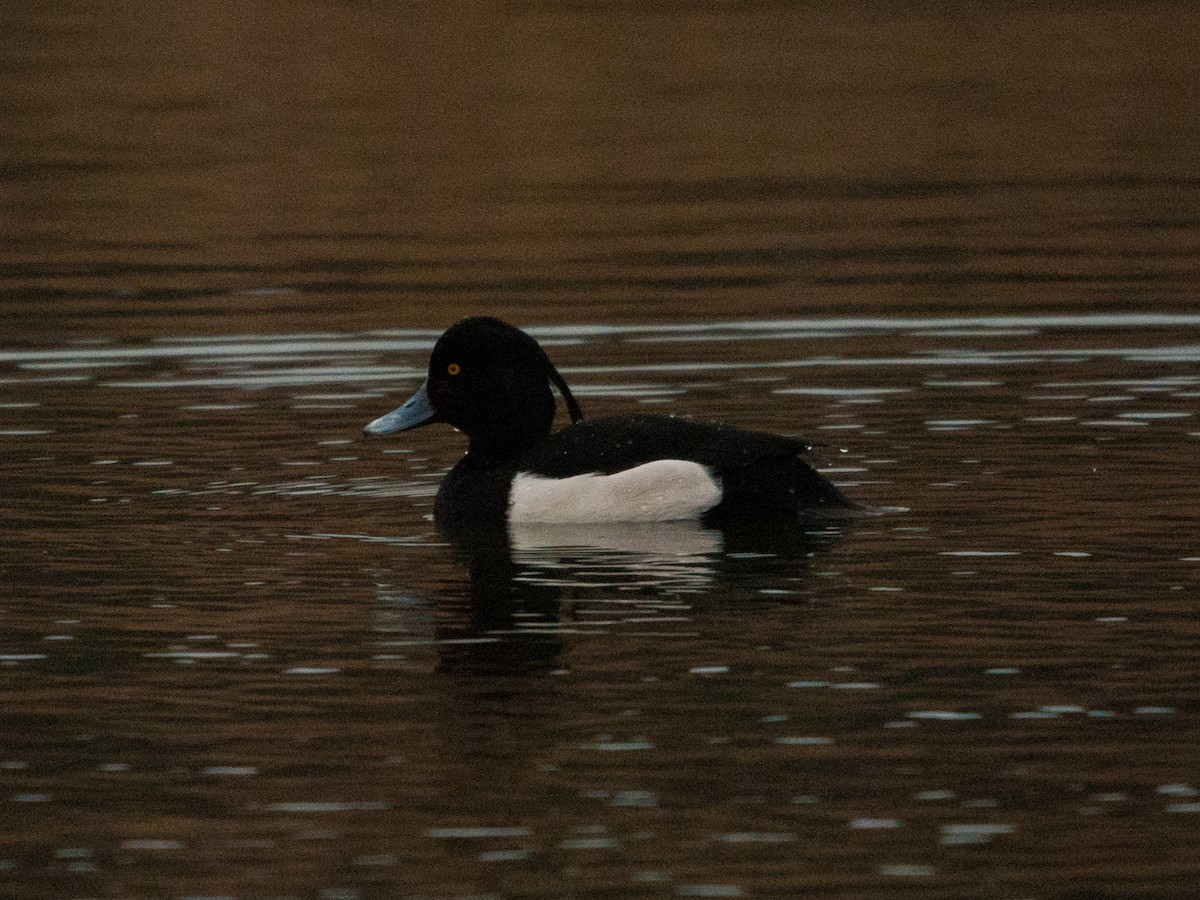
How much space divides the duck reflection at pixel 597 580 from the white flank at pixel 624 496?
55 millimetres

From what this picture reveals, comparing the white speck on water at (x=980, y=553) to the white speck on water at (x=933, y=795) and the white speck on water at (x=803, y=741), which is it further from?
the white speck on water at (x=933, y=795)

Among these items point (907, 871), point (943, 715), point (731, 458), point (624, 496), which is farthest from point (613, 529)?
point (907, 871)

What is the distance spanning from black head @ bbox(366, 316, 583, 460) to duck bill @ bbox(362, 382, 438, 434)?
6 centimetres

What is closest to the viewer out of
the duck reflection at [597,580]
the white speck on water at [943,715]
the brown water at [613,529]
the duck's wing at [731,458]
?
the brown water at [613,529]

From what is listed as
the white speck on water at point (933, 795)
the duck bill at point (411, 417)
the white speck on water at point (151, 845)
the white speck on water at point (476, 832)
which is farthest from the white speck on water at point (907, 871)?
the duck bill at point (411, 417)

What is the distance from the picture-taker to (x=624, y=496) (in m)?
11.5

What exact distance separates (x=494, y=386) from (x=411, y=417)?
20.8 inches

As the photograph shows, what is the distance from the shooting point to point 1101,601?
9.55m

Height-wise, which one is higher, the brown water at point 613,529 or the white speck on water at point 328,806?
the brown water at point 613,529

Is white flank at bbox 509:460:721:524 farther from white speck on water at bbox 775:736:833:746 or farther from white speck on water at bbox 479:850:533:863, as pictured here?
white speck on water at bbox 479:850:533:863

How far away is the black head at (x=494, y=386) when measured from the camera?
12234 mm

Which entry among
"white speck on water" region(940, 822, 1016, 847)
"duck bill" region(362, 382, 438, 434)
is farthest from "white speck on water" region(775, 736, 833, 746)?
"duck bill" region(362, 382, 438, 434)

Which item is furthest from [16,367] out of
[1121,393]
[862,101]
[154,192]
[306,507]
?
[862,101]

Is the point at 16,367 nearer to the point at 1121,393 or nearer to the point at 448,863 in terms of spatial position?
the point at 1121,393
